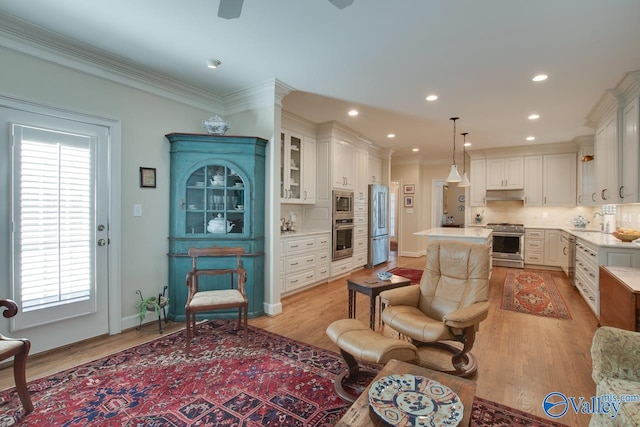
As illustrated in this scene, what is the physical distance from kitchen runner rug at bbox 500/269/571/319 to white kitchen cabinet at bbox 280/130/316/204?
128 inches

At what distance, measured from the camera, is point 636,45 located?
8.61ft

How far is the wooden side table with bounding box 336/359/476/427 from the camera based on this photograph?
123cm

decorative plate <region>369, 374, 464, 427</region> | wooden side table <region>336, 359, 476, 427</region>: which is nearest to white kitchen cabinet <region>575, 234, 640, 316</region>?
wooden side table <region>336, 359, 476, 427</region>

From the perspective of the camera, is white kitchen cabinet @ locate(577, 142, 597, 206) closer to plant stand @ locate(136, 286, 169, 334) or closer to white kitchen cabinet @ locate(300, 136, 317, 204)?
white kitchen cabinet @ locate(300, 136, 317, 204)

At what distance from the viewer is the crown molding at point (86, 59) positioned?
2393mm

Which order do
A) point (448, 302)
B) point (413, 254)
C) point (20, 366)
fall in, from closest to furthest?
point (20, 366) → point (448, 302) → point (413, 254)

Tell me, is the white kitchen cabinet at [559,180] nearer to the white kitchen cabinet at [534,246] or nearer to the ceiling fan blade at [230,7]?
the white kitchen cabinet at [534,246]

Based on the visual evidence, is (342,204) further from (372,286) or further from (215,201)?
(372,286)

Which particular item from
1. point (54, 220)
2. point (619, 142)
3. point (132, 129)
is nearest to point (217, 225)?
point (132, 129)

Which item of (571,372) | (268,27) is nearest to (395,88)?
(268,27)

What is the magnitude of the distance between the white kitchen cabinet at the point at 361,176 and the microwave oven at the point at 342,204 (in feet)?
0.83

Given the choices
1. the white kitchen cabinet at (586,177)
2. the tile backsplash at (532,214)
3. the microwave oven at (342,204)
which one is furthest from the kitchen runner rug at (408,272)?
the white kitchen cabinet at (586,177)

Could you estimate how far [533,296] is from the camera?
14.5 ft

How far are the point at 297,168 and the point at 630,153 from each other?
→ 411 cm
